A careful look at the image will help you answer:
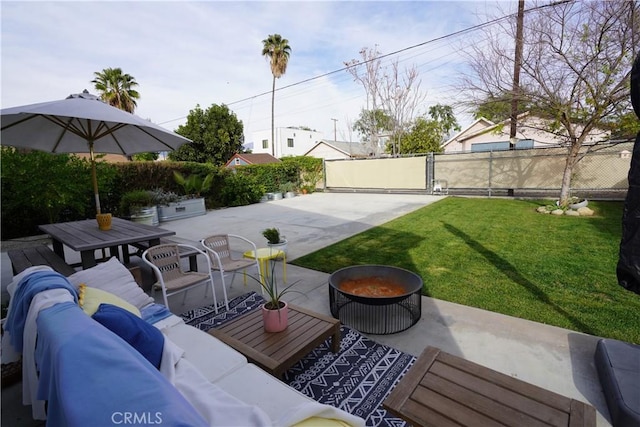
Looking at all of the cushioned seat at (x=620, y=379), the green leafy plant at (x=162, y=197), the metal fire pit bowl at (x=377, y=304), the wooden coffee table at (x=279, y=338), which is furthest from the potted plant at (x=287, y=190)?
the cushioned seat at (x=620, y=379)

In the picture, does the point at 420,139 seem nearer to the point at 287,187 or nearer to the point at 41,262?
the point at 287,187

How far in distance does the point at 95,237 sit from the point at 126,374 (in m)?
3.73

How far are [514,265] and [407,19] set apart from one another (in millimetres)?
10054

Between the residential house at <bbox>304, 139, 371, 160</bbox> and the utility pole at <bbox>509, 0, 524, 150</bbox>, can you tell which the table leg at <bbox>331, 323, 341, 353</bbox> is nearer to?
the utility pole at <bbox>509, 0, 524, 150</bbox>

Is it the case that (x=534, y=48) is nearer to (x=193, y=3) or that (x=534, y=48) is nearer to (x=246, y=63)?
(x=193, y=3)

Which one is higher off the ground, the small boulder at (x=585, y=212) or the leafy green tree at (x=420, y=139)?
the leafy green tree at (x=420, y=139)

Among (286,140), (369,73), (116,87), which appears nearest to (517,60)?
(369,73)

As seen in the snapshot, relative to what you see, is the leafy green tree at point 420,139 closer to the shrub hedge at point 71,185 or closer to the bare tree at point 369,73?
the bare tree at point 369,73

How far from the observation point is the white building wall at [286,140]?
37062 mm

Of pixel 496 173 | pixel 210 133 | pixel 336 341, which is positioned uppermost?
pixel 210 133

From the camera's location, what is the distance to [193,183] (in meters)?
11.5

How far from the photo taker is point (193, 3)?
8.30 metres

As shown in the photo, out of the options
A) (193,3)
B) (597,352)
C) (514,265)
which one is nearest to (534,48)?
(514,265)

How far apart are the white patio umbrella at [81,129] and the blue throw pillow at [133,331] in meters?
2.52
